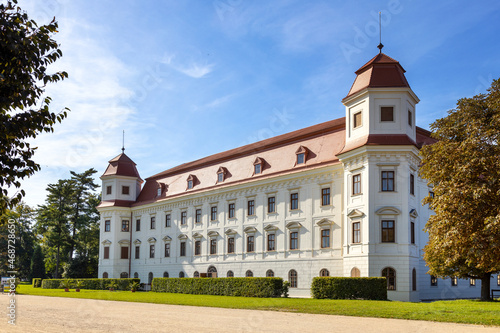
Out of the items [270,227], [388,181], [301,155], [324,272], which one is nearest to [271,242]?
[270,227]

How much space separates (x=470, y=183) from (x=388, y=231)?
1137cm

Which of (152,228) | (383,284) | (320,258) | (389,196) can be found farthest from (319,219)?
(152,228)

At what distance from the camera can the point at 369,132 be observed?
3188cm

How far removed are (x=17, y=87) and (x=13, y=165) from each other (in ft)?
4.32

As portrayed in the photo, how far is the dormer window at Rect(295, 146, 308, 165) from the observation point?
37.8 meters

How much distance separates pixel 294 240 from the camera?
37.3 meters

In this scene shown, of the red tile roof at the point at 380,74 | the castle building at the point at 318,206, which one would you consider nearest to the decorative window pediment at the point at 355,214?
the castle building at the point at 318,206

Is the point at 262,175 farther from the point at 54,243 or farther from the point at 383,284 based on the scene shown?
the point at 54,243

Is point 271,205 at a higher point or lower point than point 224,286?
higher

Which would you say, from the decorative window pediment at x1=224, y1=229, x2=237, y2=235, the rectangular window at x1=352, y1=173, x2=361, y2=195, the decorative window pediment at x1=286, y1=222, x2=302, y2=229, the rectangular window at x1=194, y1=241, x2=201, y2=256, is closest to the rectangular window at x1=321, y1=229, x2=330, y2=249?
the decorative window pediment at x1=286, y1=222, x2=302, y2=229

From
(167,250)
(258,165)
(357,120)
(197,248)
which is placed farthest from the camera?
(167,250)

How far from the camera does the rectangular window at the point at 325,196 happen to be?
35.3 meters

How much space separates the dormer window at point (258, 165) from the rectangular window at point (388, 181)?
40.8ft

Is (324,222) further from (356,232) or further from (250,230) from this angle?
(250,230)
